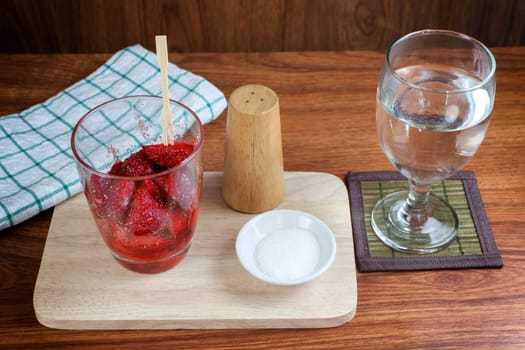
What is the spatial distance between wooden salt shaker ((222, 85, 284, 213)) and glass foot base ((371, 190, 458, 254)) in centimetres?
13

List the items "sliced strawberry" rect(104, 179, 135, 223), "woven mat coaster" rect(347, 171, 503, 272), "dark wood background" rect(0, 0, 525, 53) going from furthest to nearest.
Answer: "dark wood background" rect(0, 0, 525, 53)
"woven mat coaster" rect(347, 171, 503, 272)
"sliced strawberry" rect(104, 179, 135, 223)

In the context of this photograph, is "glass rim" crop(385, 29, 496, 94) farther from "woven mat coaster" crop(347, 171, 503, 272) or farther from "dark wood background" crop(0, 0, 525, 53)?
"dark wood background" crop(0, 0, 525, 53)

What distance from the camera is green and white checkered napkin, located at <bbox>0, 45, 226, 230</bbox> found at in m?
0.85

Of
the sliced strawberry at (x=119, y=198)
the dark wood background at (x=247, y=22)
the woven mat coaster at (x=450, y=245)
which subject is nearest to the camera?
the sliced strawberry at (x=119, y=198)

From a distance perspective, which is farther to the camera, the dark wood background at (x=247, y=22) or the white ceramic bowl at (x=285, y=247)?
the dark wood background at (x=247, y=22)

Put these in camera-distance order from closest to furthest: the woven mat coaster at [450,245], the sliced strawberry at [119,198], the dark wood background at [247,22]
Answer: the sliced strawberry at [119,198], the woven mat coaster at [450,245], the dark wood background at [247,22]

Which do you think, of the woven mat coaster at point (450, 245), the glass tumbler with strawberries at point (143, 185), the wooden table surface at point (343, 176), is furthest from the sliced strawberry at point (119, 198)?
the woven mat coaster at point (450, 245)

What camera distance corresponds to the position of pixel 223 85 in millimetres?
1066

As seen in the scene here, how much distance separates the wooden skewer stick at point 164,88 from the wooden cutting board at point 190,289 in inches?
5.3

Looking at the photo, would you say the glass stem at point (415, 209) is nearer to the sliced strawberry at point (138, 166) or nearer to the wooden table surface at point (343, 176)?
the wooden table surface at point (343, 176)

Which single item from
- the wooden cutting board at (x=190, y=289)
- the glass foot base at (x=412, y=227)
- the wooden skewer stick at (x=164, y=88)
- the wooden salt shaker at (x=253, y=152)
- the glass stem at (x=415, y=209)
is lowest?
the wooden cutting board at (x=190, y=289)

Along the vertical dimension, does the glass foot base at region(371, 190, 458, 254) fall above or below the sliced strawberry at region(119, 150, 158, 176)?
below

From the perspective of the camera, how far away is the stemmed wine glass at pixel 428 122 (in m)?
0.73

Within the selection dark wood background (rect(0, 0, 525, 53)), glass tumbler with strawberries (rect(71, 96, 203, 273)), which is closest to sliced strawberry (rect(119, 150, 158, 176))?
glass tumbler with strawberries (rect(71, 96, 203, 273))
